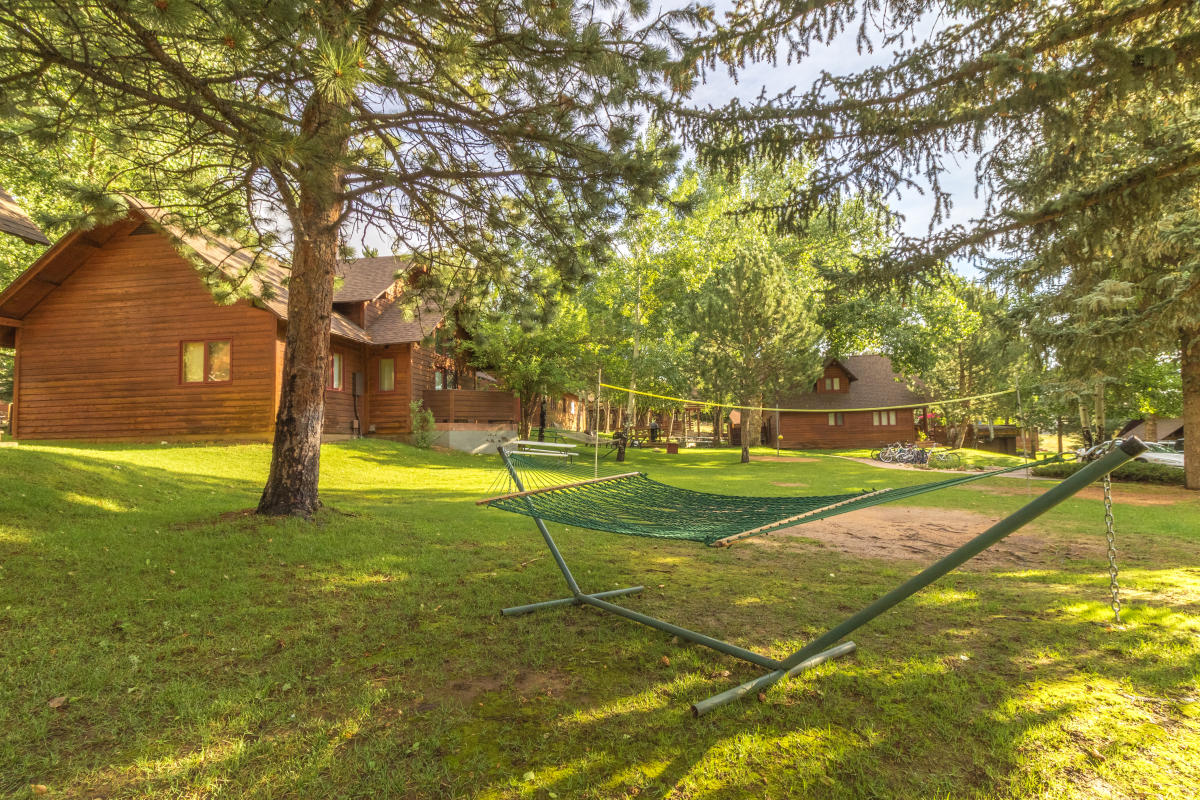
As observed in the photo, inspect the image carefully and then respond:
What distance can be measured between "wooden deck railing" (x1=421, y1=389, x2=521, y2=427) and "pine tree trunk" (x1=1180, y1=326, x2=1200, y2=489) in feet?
50.7

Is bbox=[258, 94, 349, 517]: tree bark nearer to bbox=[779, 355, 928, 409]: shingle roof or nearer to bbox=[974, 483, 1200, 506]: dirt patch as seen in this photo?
bbox=[974, 483, 1200, 506]: dirt patch

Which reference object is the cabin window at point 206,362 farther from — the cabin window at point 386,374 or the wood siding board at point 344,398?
the cabin window at point 386,374

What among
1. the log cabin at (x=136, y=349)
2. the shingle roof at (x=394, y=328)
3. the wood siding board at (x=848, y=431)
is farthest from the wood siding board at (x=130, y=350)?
the wood siding board at (x=848, y=431)

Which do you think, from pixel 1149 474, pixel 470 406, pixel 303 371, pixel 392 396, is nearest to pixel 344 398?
pixel 392 396

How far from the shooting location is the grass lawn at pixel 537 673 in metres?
1.87

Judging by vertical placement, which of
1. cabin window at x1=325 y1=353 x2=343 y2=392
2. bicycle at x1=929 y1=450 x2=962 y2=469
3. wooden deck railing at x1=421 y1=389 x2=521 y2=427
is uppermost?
cabin window at x1=325 y1=353 x2=343 y2=392

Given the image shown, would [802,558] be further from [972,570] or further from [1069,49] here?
[1069,49]

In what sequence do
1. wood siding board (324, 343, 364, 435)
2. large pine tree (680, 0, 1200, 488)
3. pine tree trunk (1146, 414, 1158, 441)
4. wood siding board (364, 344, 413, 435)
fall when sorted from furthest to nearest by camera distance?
pine tree trunk (1146, 414, 1158, 441) < wood siding board (364, 344, 413, 435) < wood siding board (324, 343, 364, 435) < large pine tree (680, 0, 1200, 488)

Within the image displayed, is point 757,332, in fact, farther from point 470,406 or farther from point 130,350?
point 130,350

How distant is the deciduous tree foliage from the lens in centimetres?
316

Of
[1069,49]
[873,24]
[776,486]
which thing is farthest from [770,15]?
[776,486]

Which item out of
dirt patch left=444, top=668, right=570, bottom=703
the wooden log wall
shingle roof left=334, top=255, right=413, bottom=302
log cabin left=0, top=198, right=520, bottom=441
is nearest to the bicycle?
the wooden log wall

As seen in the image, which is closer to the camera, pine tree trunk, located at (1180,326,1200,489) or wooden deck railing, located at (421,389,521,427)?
pine tree trunk, located at (1180,326,1200,489)

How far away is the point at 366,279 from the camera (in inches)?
679
